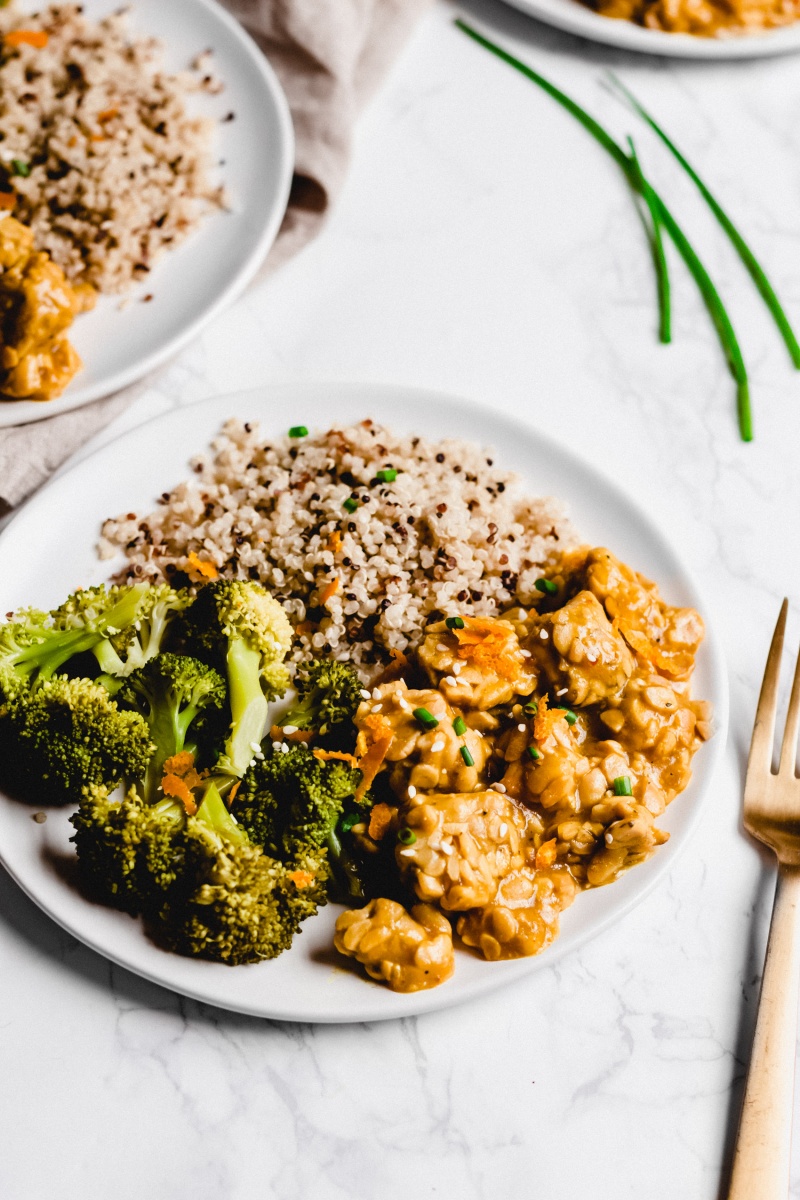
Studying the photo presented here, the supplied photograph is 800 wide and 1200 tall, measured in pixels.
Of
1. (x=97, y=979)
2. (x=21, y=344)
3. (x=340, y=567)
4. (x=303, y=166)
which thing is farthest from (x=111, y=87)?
(x=97, y=979)

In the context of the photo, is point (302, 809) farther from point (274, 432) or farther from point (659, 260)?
point (659, 260)

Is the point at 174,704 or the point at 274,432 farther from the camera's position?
the point at 274,432

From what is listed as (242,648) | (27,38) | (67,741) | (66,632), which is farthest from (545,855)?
(27,38)

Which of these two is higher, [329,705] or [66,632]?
[329,705]

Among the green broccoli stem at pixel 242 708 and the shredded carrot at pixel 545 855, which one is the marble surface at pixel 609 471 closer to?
the shredded carrot at pixel 545 855

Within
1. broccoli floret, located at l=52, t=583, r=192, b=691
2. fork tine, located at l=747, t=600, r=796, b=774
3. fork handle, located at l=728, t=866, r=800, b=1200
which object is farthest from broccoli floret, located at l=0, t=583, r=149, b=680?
fork handle, located at l=728, t=866, r=800, b=1200

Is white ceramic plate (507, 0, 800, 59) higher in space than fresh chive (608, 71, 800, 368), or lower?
higher

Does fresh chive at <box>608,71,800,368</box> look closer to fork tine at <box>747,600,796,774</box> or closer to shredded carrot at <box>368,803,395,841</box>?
fork tine at <box>747,600,796,774</box>
